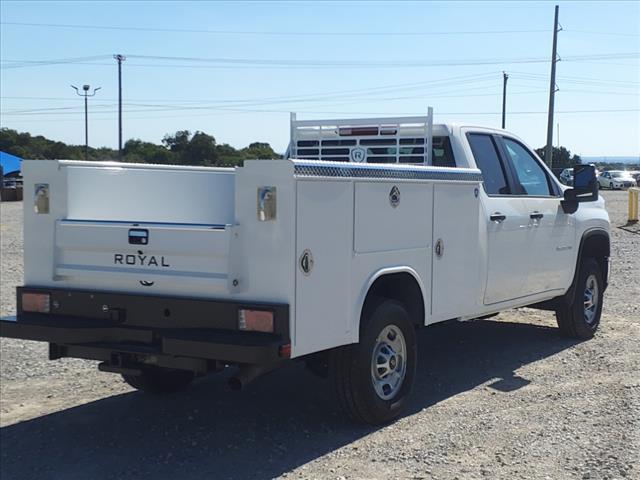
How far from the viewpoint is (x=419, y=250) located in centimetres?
600

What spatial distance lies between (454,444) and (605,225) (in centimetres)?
456

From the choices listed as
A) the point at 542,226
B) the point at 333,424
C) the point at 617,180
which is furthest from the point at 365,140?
the point at 617,180

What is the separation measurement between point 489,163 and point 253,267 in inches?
127

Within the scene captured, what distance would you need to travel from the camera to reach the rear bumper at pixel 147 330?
4738 millimetres

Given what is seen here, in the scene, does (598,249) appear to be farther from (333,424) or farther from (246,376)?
(246,376)

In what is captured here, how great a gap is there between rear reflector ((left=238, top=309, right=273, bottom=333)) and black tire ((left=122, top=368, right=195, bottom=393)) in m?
1.78

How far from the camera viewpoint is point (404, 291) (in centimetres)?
608

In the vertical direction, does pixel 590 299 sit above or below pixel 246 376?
below

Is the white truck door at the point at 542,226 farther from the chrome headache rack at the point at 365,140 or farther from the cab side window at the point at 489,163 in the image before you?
the chrome headache rack at the point at 365,140

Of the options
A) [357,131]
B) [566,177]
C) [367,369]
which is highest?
[357,131]

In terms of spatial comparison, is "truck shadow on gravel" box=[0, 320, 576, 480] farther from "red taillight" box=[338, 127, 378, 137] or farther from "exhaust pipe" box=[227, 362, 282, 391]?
"red taillight" box=[338, 127, 378, 137]

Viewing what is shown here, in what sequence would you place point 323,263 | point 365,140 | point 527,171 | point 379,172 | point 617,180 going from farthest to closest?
point 617,180 → point 527,171 → point 365,140 → point 379,172 → point 323,263

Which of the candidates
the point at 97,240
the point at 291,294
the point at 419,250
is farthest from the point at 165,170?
the point at 419,250

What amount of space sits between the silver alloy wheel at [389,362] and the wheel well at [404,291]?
0.81ft
